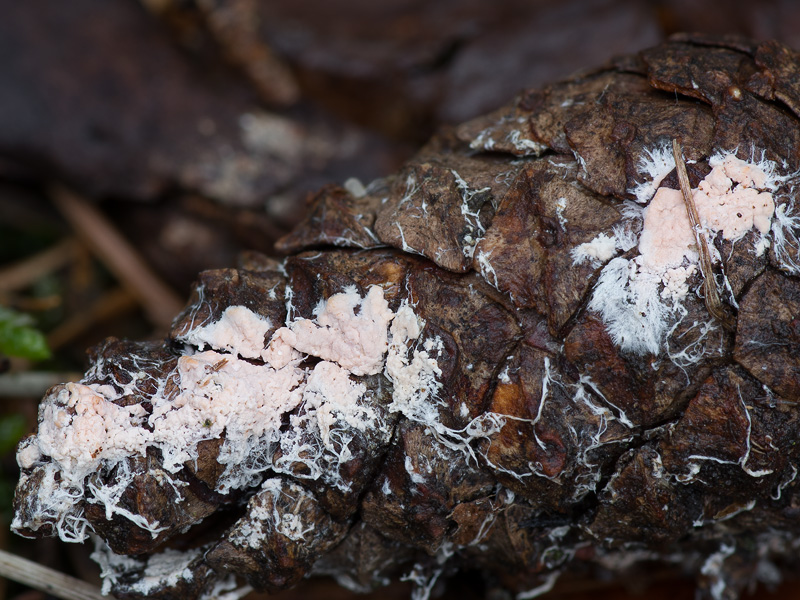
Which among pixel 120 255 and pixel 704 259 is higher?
pixel 120 255

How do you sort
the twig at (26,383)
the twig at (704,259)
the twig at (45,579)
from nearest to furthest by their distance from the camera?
the twig at (704,259) < the twig at (45,579) < the twig at (26,383)

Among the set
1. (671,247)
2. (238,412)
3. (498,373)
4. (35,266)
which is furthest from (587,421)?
(35,266)

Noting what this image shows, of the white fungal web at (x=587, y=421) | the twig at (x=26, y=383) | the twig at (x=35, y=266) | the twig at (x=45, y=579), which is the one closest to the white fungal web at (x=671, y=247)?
the white fungal web at (x=587, y=421)

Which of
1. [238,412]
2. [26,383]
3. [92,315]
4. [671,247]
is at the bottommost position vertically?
[238,412]

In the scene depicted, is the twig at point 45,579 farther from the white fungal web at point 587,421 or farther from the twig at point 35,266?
the white fungal web at point 587,421

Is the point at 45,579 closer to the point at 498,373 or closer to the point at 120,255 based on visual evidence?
the point at 120,255

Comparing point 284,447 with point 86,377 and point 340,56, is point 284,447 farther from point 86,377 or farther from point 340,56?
point 340,56

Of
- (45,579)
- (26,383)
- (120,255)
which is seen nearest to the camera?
(45,579)

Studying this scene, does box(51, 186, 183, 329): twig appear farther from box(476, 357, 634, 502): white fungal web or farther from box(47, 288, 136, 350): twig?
box(476, 357, 634, 502): white fungal web
